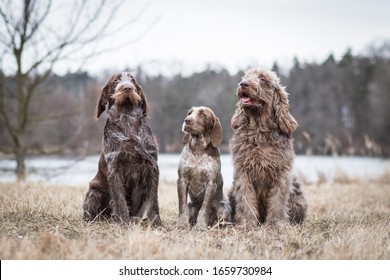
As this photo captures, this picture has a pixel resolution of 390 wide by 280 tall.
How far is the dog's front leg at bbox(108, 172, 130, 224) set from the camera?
17.7ft

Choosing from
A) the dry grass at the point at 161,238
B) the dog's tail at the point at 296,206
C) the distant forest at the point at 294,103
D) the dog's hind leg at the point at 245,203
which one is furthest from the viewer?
the distant forest at the point at 294,103

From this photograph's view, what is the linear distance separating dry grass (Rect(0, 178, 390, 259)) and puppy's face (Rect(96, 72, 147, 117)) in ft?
4.71

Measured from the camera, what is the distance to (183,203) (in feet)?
18.8

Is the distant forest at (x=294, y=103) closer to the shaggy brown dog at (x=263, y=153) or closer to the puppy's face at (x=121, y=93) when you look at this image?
the puppy's face at (x=121, y=93)

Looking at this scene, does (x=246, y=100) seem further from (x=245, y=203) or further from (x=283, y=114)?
(x=245, y=203)

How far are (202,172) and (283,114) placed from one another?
1241mm

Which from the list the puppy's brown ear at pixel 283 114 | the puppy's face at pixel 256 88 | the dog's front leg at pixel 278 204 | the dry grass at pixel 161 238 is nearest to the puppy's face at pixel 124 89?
the puppy's face at pixel 256 88

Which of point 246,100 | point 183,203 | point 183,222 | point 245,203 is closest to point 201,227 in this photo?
point 183,222

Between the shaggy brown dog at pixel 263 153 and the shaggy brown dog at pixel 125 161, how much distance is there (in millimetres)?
1085

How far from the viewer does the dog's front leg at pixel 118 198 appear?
17.7 feet

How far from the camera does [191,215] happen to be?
235 inches

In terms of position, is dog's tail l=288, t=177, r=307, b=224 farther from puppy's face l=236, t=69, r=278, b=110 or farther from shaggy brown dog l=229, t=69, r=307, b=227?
puppy's face l=236, t=69, r=278, b=110

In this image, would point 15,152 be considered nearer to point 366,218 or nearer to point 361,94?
point 366,218
